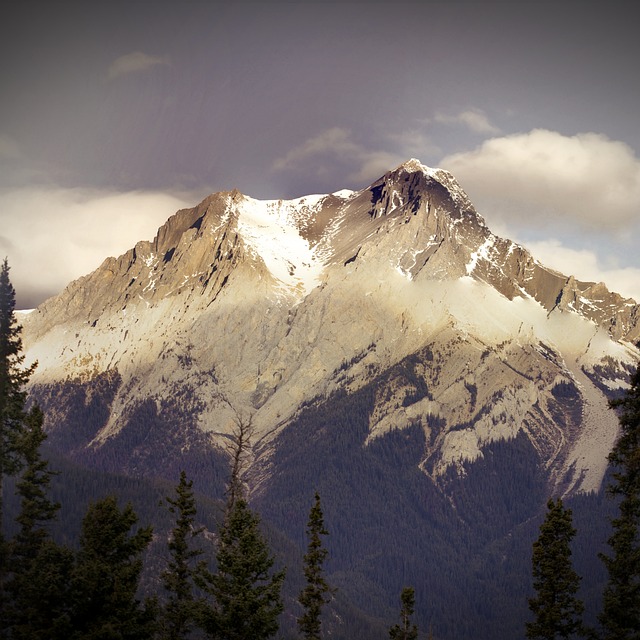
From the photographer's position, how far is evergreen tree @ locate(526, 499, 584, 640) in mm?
53625

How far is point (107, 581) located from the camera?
47.4m

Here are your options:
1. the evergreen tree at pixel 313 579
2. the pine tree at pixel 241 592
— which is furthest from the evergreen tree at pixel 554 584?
the pine tree at pixel 241 592

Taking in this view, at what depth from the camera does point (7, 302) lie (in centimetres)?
5297

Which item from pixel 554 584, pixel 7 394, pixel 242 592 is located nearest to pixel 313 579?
pixel 242 592

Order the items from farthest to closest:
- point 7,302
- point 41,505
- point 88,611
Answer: point 41,505
point 7,302
point 88,611

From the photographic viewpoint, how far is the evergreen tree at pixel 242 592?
4800 cm

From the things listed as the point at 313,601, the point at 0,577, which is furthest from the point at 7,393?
the point at 313,601

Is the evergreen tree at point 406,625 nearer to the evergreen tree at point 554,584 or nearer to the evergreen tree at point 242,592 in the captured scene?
the evergreen tree at point 554,584

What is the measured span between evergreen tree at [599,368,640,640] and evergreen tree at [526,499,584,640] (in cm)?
336

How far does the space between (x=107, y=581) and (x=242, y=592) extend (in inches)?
264

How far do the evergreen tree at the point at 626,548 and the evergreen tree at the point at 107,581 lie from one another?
23.9m

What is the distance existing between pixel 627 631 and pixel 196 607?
2229cm

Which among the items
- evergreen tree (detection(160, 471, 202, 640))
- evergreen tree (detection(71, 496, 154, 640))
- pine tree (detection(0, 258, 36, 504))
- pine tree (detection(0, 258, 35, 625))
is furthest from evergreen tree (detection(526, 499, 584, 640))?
pine tree (detection(0, 258, 36, 504))

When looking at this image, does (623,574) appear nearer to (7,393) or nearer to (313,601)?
(313,601)
